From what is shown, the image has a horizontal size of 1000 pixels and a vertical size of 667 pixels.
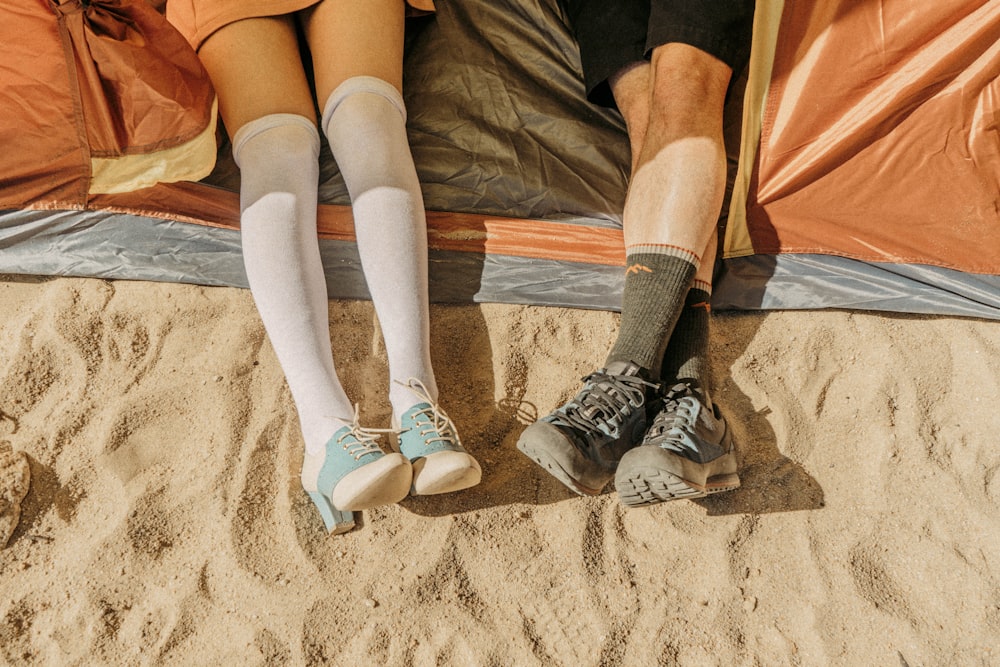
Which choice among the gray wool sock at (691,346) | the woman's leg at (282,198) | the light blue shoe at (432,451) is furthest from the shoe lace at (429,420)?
the gray wool sock at (691,346)

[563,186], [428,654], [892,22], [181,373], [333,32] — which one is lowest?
[428,654]

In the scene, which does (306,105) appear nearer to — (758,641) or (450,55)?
(450,55)

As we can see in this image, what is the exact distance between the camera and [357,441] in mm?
1197

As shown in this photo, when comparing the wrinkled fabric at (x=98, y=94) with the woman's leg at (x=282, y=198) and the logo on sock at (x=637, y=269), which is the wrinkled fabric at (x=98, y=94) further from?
the logo on sock at (x=637, y=269)

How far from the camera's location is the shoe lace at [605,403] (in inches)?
48.8

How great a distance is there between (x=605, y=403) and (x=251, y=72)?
89 cm

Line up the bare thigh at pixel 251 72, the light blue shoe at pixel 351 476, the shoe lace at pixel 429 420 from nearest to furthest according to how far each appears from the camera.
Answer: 1. the light blue shoe at pixel 351 476
2. the shoe lace at pixel 429 420
3. the bare thigh at pixel 251 72

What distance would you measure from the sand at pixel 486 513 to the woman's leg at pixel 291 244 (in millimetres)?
135

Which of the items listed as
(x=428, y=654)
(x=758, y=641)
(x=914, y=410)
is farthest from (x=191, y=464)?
(x=914, y=410)

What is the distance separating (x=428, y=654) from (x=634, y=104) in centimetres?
112

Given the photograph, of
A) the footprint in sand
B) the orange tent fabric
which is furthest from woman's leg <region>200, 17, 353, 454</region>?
the orange tent fabric

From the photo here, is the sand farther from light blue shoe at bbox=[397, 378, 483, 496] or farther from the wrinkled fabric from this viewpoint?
the wrinkled fabric

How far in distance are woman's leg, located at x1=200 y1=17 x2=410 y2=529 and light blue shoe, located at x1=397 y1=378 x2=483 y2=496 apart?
0.04 m

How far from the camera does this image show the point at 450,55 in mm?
1671
